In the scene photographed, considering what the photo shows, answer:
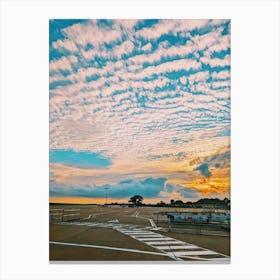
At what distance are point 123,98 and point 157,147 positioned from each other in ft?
3.47

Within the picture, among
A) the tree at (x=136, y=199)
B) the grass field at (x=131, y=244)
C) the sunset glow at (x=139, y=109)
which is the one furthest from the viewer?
the tree at (x=136, y=199)

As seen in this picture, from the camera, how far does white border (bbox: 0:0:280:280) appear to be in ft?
16.4

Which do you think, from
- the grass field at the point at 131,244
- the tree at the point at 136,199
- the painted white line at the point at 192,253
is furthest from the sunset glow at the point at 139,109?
the painted white line at the point at 192,253

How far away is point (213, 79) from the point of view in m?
5.67

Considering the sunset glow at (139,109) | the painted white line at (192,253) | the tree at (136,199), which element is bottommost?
the painted white line at (192,253)

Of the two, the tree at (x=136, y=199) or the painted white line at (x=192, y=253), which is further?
the tree at (x=136, y=199)

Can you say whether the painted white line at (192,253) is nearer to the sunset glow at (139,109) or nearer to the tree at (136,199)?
the sunset glow at (139,109)
